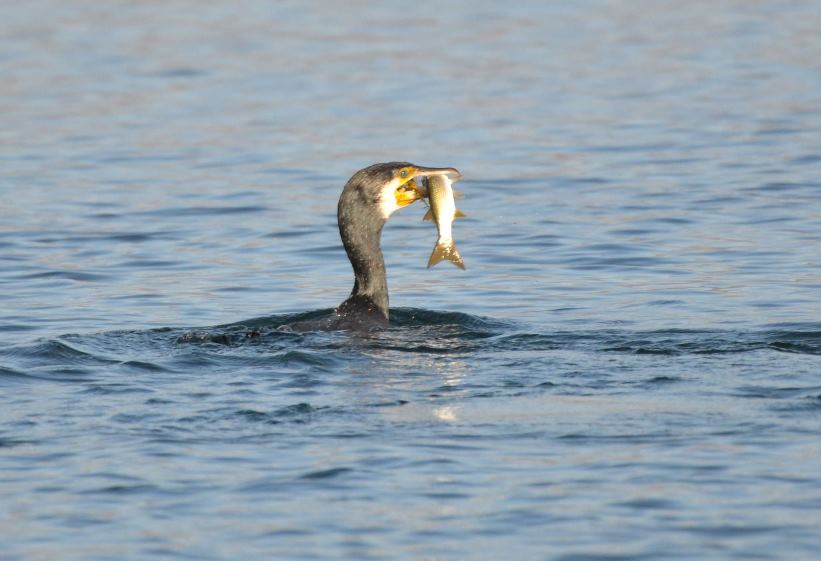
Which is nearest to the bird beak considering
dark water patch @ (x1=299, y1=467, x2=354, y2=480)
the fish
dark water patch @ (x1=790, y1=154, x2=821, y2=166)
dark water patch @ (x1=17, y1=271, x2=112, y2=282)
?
the fish

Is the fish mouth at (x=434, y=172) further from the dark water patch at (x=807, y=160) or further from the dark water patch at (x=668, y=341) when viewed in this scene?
the dark water patch at (x=807, y=160)

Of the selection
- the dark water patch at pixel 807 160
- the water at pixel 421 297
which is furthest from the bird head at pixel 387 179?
the dark water patch at pixel 807 160

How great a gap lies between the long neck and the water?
0.39 m

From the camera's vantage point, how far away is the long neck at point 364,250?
11.0 metres

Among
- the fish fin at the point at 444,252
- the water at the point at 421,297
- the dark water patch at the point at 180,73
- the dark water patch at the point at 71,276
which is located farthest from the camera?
the dark water patch at the point at 180,73

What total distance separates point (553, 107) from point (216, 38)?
8401mm

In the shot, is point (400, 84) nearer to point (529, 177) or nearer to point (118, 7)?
point (529, 177)

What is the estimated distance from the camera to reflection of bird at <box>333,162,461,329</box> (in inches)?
431

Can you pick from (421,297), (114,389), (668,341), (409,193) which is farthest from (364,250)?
(114,389)

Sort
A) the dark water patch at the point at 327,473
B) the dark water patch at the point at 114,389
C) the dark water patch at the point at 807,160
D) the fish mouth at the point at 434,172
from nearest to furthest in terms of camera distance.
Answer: the dark water patch at the point at 327,473
the dark water patch at the point at 114,389
the fish mouth at the point at 434,172
the dark water patch at the point at 807,160

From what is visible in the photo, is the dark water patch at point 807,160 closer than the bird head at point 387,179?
No

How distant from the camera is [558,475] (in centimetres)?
746

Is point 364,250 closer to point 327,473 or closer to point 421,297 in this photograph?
point 421,297

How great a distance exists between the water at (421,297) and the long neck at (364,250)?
1.28 feet
